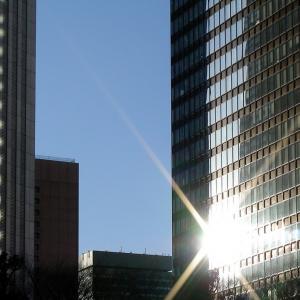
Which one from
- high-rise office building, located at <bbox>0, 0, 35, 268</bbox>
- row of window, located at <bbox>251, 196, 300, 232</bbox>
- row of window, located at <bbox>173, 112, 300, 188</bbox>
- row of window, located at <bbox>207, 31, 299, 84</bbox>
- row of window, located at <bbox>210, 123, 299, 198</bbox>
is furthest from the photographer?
row of window, located at <bbox>210, 123, 299, 198</bbox>

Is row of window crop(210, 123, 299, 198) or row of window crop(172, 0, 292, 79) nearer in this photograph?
row of window crop(172, 0, 292, 79)

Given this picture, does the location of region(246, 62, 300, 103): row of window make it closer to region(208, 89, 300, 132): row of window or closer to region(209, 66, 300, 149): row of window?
region(209, 66, 300, 149): row of window

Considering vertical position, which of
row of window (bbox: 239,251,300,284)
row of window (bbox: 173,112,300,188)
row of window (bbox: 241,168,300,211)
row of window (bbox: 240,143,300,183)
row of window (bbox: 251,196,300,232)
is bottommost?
row of window (bbox: 239,251,300,284)

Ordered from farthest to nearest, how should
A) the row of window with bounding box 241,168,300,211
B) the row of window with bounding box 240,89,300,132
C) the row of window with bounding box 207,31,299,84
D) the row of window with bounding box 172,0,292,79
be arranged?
the row of window with bounding box 172,0,292,79
the row of window with bounding box 207,31,299,84
the row of window with bounding box 240,89,300,132
the row of window with bounding box 241,168,300,211

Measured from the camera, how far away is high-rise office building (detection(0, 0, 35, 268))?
172562 mm

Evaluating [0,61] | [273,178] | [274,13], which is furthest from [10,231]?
[274,13]

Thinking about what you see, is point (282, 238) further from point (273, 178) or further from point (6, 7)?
point (6, 7)

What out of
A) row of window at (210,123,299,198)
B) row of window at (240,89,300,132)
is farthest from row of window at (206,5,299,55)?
row of window at (210,123,299,198)

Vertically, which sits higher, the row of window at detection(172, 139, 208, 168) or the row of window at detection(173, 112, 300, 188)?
the row of window at detection(172, 139, 208, 168)

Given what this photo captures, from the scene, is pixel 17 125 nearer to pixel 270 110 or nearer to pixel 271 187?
pixel 270 110

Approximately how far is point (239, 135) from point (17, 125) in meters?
32.7

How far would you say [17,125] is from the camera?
175750 mm

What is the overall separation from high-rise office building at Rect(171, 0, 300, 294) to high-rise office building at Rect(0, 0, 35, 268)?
27235mm

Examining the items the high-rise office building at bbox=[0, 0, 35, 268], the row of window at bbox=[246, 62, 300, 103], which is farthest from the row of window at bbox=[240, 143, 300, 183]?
the high-rise office building at bbox=[0, 0, 35, 268]
